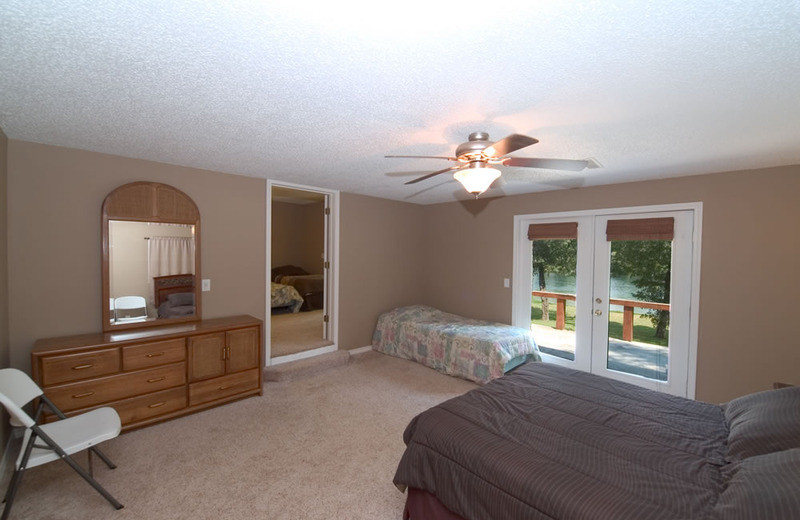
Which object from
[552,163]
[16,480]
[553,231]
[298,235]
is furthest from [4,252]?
[298,235]

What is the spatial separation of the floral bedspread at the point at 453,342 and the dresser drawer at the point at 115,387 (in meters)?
2.60

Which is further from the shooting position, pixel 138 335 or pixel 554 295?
pixel 554 295

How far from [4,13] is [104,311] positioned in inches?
100

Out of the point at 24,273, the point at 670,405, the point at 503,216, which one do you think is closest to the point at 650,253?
the point at 503,216

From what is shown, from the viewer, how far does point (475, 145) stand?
196 centimetres

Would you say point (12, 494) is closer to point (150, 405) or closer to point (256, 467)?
point (150, 405)

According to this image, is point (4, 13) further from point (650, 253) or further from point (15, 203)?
point (650, 253)

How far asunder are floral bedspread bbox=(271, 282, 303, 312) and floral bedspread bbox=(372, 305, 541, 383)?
2.18m

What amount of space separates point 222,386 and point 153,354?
2.27 ft

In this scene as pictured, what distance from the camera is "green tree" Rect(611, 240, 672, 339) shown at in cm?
362

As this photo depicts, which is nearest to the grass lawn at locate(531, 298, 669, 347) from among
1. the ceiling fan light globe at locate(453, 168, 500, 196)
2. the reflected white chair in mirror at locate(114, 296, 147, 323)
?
the ceiling fan light globe at locate(453, 168, 500, 196)

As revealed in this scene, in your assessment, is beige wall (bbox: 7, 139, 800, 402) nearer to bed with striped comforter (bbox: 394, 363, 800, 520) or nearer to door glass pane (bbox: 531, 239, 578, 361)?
door glass pane (bbox: 531, 239, 578, 361)

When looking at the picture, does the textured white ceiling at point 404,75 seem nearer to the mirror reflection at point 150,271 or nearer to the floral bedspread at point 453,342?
the mirror reflection at point 150,271

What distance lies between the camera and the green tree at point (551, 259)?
4.26 m
